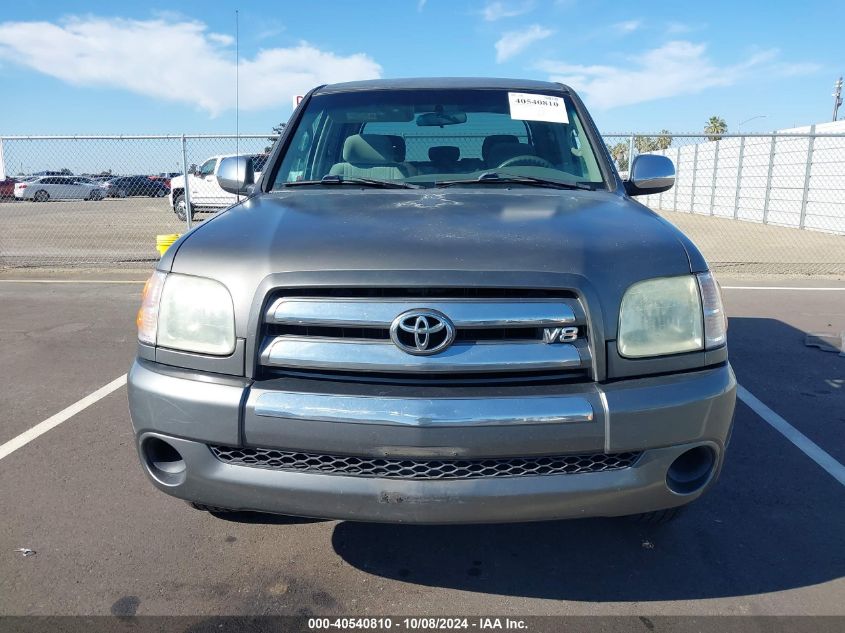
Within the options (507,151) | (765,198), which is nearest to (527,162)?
(507,151)

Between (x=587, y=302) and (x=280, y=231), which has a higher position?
(x=280, y=231)

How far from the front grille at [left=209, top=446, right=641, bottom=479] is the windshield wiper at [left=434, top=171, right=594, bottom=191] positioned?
147 cm

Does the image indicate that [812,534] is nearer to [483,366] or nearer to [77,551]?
[483,366]

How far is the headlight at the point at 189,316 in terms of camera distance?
→ 2.20 m

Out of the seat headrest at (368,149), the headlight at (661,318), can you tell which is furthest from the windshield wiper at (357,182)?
the headlight at (661,318)

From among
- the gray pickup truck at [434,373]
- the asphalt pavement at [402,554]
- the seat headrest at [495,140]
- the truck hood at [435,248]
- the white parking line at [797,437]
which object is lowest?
the asphalt pavement at [402,554]

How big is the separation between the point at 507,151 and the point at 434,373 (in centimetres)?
180

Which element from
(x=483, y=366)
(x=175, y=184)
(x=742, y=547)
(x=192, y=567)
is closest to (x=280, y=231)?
(x=483, y=366)

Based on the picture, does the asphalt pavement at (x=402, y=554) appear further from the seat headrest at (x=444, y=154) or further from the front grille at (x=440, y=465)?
the seat headrest at (x=444, y=154)

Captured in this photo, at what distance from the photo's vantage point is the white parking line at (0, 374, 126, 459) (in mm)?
3828

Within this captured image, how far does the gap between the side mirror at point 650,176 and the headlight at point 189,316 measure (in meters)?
2.24

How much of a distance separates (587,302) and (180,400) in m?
1.33

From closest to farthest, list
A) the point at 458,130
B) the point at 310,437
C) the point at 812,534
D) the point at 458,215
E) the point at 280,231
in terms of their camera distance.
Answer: the point at 310,437
the point at 280,231
the point at 458,215
the point at 812,534
the point at 458,130

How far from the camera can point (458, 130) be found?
12.1ft
